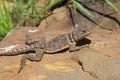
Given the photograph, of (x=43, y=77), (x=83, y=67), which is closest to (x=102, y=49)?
(x=83, y=67)

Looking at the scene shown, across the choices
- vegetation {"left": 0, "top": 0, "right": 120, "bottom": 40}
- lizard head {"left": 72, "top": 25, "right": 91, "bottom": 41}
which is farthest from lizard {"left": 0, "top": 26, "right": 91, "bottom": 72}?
vegetation {"left": 0, "top": 0, "right": 120, "bottom": 40}

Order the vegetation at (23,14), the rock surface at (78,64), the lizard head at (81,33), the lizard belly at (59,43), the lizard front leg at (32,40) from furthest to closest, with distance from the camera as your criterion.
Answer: the vegetation at (23,14)
the lizard front leg at (32,40)
the lizard belly at (59,43)
the lizard head at (81,33)
the rock surface at (78,64)

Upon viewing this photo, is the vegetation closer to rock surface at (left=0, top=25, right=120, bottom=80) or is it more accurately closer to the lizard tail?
the lizard tail

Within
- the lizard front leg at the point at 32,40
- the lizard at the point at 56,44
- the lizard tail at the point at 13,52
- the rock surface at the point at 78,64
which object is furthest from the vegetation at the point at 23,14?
the rock surface at the point at 78,64

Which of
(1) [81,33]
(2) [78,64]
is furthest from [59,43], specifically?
(2) [78,64]

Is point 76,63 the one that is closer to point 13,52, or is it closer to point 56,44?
point 56,44

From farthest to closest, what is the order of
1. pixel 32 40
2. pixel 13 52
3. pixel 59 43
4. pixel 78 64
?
1. pixel 32 40
2. pixel 59 43
3. pixel 13 52
4. pixel 78 64

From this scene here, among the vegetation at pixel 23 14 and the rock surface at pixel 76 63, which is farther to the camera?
the vegetation at pixel 23 14

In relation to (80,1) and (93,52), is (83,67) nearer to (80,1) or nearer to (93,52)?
(93,52)

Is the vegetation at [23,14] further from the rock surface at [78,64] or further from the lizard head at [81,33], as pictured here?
the rock surface at [78,64]
